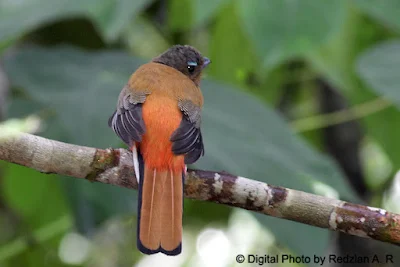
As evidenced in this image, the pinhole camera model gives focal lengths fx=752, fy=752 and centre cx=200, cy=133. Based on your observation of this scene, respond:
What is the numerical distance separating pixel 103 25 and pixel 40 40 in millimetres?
1168

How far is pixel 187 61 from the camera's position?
3.38 m

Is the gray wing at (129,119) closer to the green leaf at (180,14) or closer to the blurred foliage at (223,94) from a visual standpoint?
the blurred foliage at (223,94)

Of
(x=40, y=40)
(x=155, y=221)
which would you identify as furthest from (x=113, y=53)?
(x=155, y=221)

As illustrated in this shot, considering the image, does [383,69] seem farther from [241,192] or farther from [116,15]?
[241,192]

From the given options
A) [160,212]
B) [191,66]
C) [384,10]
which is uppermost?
[384,10]

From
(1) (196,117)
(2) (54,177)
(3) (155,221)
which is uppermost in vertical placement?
(2) (54,177)

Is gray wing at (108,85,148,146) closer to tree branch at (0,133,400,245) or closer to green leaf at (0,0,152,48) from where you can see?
tree branch at (0,133,400,245)

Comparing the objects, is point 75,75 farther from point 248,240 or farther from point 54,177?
point 248,240

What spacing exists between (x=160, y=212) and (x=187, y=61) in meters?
1.30

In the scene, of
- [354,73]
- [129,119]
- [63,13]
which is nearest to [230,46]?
[354,73]

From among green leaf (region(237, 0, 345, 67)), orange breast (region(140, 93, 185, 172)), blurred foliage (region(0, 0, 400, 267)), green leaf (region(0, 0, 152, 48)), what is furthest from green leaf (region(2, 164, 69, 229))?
green leaf (region(237, 0, 345, 67))

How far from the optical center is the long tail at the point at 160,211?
7.00ft

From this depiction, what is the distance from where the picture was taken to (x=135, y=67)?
3.51 metres

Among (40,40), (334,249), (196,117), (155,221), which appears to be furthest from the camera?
(40,40)
